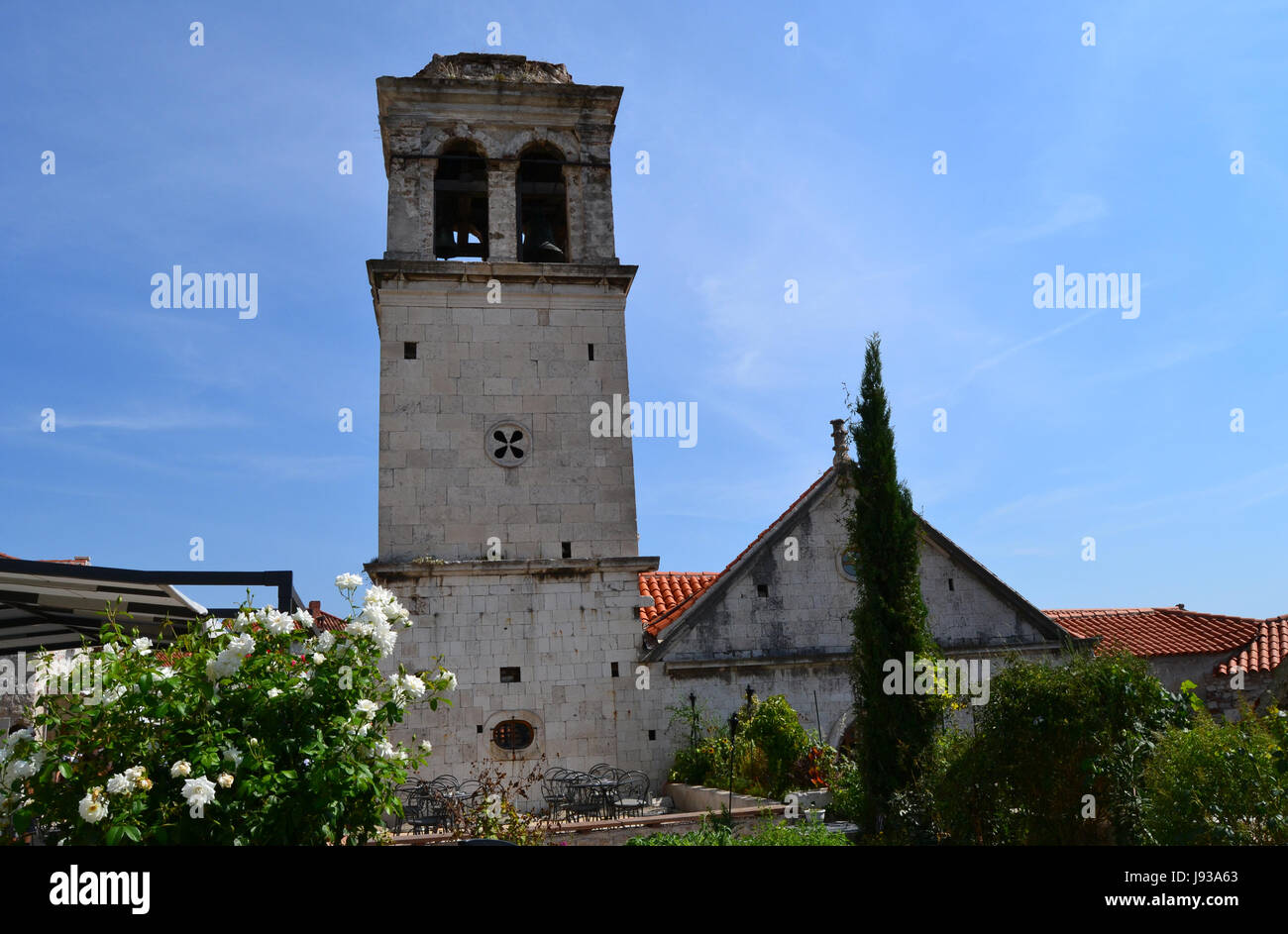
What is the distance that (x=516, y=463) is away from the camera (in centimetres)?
1792

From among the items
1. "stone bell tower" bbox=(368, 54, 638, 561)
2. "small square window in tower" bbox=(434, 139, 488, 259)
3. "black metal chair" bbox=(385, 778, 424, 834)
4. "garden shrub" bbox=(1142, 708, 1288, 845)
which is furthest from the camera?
"small square window in tower" bbox=(434, 139, 488, 259)

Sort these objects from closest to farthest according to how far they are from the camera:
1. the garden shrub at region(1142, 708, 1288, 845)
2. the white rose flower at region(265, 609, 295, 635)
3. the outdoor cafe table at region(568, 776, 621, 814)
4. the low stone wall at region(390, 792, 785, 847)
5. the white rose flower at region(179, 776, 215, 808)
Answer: the white rose flower at region(179, 776, 215, 808)
the white rose flower at region(265, 609, 295, 635)
the garden shrub at region(1142, 708, 1288, 845)
the low stone wall at region(390, 792, 785, 847)
the outdoor cafe table at region(568, 776, 621, 814)

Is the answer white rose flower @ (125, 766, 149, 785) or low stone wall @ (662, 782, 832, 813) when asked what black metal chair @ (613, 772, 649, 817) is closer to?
low stone wall @ (662, 782, 832, 813)

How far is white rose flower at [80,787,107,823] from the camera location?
492 centimetres

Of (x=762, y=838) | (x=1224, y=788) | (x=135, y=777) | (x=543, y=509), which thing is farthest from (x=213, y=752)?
(x=543, y=509)

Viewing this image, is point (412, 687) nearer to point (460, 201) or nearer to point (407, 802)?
point (407, 802)

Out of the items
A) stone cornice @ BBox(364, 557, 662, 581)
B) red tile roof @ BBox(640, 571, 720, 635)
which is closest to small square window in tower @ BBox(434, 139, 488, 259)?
stone cornice @ BBox(364, 557, 662, 581)

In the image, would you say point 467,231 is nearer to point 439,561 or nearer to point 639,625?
point 439,561

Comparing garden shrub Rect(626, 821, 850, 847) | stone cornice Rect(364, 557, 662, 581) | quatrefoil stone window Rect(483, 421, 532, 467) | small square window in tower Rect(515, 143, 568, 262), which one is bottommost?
garden shrub Rect(626, 821, 850, 847)

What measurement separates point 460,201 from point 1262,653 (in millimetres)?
21952

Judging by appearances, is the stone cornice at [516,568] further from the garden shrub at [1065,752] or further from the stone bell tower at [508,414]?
the garden shrub at [1065,752]

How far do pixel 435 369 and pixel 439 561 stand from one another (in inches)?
154

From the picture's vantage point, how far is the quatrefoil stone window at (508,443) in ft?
58.7

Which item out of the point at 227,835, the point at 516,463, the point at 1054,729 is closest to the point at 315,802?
the point at 227,835
